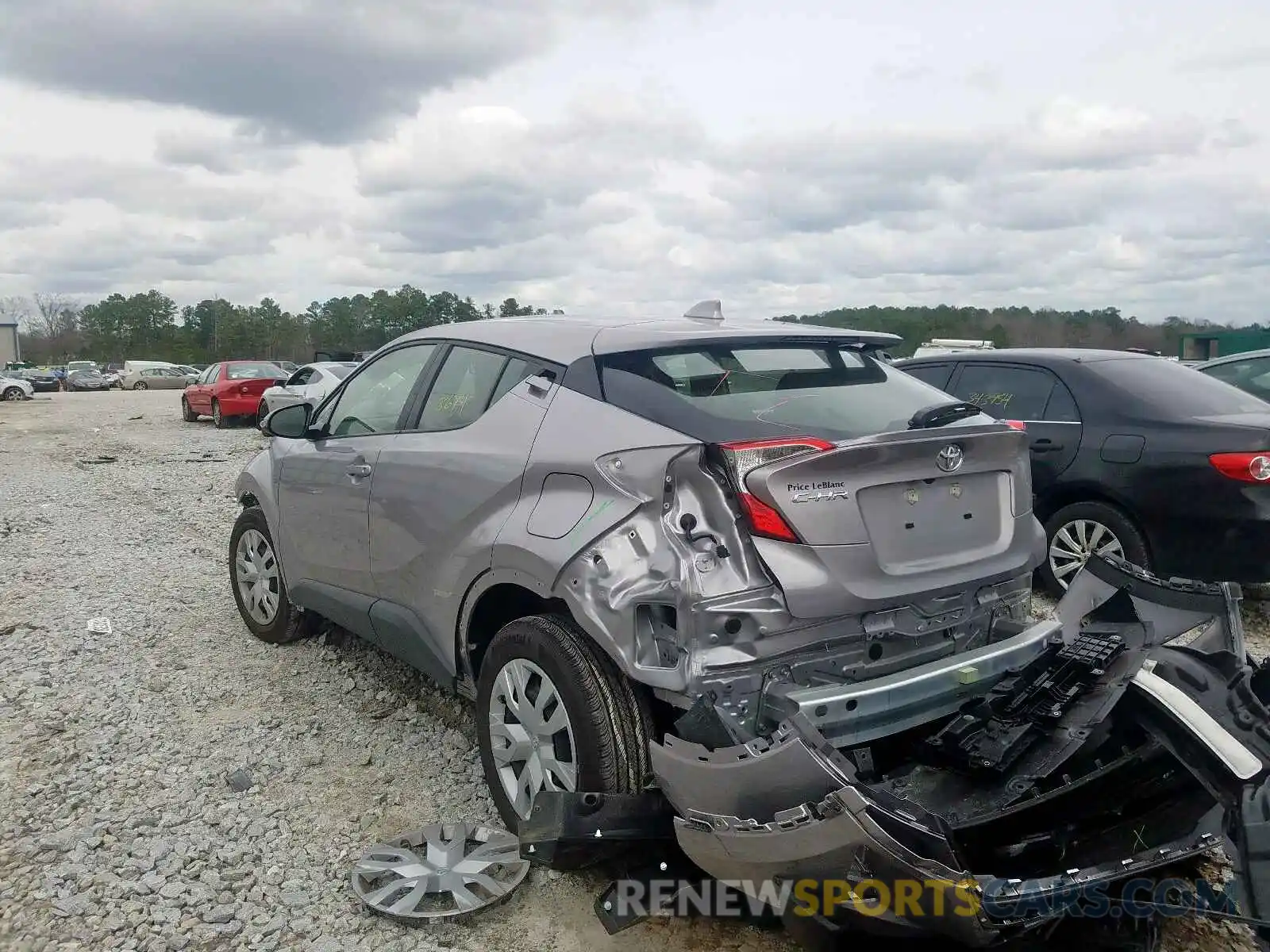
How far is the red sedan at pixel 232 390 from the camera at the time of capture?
21156mm

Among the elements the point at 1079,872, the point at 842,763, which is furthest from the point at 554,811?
the point at 1079,872

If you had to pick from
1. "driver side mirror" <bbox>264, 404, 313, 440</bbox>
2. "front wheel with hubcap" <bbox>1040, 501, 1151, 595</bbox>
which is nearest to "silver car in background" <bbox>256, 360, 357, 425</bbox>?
"driver side mirror" <bbox>264, 404, 313, 440</bbox>

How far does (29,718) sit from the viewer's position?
436 cm

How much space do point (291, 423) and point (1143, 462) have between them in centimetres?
465

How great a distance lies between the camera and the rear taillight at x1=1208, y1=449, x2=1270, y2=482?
4.95 meters

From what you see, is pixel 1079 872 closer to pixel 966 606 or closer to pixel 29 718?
pixel 966 606

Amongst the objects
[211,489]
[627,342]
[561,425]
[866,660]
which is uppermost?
[627,342]

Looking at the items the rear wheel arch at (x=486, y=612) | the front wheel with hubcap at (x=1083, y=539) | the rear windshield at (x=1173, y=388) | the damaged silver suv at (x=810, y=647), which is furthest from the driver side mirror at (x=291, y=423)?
the rear windshield at (x=1173, y=388)

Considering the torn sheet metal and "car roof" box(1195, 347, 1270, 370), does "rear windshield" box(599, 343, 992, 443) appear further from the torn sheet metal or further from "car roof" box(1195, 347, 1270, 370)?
"car roof" box(1195, 347, 1270, 370)

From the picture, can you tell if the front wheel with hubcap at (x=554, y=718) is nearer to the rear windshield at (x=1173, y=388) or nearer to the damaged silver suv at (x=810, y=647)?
the damaged silver suv at (x=810, y=647)

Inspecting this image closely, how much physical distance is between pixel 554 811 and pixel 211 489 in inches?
396

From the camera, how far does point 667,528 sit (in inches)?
105

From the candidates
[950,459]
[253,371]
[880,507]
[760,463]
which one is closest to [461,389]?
[760,463]

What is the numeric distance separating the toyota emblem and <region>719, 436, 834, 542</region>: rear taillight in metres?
0.42
